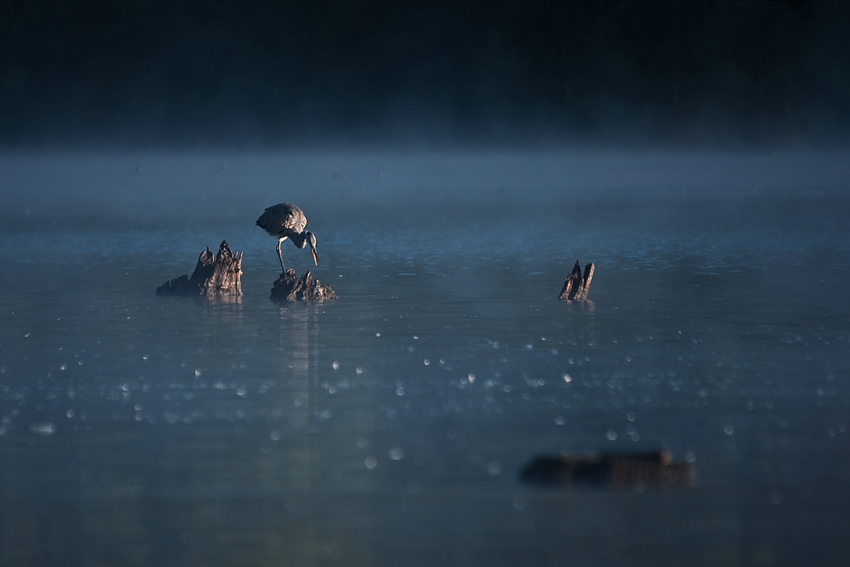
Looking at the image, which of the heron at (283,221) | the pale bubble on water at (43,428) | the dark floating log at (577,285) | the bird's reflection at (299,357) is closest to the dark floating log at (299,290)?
the bird's reflection at (299,357)

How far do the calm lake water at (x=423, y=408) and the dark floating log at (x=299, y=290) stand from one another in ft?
0.73

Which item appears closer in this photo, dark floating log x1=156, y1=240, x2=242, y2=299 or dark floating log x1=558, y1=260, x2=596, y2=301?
dark floating log x1=558, y1=260, x2=596, y2=301

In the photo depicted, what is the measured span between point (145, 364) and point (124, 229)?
19710 millimetres

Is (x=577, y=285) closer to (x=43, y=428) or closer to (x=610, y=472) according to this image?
(x=43, y=428)

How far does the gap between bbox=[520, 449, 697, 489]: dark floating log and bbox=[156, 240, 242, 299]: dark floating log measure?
358 inches

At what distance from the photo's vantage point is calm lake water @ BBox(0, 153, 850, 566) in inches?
272

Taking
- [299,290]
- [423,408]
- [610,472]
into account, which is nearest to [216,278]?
[299,290]

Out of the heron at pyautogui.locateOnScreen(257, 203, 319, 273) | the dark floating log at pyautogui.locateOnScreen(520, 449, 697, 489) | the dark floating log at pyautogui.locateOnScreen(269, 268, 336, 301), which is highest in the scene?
the heron at pyautogui.locateOnScreen(257, 203, 319, 273)

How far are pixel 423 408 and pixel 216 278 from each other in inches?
284

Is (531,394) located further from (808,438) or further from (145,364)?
(145,364)

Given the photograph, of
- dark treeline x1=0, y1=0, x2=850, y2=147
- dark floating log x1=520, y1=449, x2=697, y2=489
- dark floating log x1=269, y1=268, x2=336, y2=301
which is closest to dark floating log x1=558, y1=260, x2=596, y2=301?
dark floating log x1=269, y1=268, x2=336, y2=301

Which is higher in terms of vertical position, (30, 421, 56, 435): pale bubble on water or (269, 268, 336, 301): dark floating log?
(269, 268, 336, 301): dark floating log

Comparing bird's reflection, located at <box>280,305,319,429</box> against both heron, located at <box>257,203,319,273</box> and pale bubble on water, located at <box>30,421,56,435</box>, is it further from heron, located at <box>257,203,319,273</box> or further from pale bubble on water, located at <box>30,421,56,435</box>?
heron, located at <box>257,203,319,273</box>

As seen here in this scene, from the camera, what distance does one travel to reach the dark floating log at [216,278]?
16.4 metres
